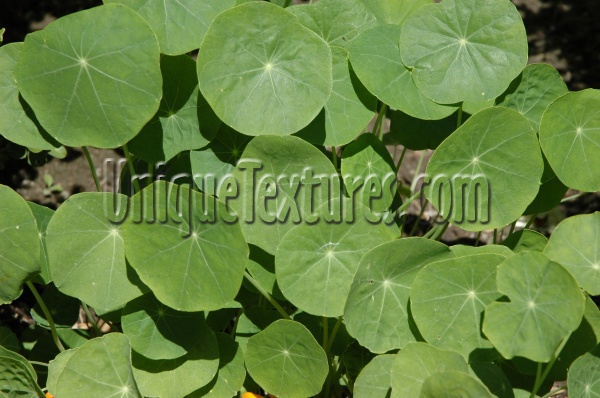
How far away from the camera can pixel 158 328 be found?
7.13 ft

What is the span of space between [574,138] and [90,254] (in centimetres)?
160

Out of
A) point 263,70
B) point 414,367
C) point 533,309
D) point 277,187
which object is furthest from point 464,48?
point 414,367

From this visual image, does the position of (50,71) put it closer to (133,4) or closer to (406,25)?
(133,4)

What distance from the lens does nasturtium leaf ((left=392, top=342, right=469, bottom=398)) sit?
1920mm

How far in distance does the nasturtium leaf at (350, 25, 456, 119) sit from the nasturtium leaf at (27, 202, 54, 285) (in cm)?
115

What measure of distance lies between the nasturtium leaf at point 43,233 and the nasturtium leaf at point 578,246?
159 centimetres

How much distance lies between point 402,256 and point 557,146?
65 cm

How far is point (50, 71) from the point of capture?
2080 millimetres

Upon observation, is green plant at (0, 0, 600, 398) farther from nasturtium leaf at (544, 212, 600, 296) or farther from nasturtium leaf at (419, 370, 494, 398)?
nasturtium leaf at (419, 370, 494, 398)

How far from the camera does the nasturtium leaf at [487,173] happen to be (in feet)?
7.13

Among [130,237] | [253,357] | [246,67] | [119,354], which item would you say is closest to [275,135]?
[246,67]

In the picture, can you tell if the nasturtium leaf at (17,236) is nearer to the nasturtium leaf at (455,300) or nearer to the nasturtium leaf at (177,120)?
the nasturtium leaf at (177,120)

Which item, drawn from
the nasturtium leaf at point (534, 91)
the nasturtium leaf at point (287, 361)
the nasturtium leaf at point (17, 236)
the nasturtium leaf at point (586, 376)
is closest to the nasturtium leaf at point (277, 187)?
the nasturtium leaf at point (287, 361)

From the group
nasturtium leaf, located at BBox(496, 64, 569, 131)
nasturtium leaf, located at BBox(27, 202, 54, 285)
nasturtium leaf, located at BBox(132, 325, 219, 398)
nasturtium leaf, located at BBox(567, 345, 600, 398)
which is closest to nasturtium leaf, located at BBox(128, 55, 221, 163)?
nasturtium leaf, located at BBox(27, 202, 54, 285)
